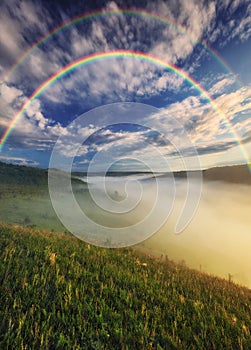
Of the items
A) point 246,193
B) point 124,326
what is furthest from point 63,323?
point 246,193

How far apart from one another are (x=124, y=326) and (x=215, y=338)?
145 centimetres

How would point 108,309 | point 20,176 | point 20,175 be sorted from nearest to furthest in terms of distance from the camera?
point 108,309 < point 20,176 < point 20,175

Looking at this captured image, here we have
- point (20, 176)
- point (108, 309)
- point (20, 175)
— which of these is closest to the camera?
point (108, 309)

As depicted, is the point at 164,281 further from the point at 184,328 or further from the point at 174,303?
the point at 184,328

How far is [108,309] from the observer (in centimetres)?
335

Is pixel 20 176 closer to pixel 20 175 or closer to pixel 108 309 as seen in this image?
pixel 20 175

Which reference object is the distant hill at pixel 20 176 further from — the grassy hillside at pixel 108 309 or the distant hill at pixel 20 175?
the grassy hillside at pixel 108 309

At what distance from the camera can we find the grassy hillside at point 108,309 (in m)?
2.71

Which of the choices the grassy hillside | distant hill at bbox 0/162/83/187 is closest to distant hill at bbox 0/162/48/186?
distant hill at bbox 0/162/83/187

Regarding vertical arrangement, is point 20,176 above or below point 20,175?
below

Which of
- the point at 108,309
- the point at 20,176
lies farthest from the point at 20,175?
the point at 108,309

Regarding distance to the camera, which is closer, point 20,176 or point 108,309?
point 108,309

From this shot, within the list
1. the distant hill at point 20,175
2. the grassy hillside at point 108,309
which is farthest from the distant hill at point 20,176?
the grassy hillside at point 108,309

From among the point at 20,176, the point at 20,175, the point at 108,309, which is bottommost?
the point at 108,309
